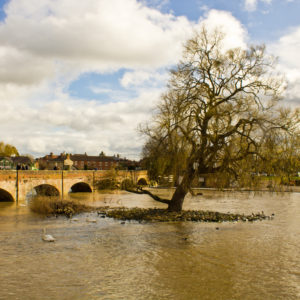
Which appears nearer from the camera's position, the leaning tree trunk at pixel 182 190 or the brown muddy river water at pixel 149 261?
the brown muddy river water at pixel 149 261

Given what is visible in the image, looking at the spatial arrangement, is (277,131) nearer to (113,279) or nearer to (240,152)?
(240,152)

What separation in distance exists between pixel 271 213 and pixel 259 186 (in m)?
8.11

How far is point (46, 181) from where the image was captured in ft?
125

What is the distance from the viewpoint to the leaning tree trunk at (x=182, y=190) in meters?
22.6

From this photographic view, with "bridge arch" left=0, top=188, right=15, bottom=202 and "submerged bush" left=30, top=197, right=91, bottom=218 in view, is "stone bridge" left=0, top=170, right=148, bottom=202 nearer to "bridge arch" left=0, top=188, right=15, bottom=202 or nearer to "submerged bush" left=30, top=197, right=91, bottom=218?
"bridge arch" left=0, top=188, right=15, bottom=202

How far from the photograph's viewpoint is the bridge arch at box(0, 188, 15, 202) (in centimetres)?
3394

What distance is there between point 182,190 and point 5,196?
18.8 metres

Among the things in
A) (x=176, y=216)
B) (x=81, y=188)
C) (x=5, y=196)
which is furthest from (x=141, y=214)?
(x=81, y=188)

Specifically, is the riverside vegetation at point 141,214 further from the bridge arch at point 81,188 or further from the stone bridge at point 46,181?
the bridge arch at point 81,188

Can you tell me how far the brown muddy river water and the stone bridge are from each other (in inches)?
478

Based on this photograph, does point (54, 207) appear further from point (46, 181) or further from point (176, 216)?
point (46, 181)

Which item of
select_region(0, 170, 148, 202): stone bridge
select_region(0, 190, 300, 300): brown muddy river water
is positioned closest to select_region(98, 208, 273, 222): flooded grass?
select_region(0, 190, 300, 300): brown muddy river water

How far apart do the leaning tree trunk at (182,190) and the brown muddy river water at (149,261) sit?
8.15 feet

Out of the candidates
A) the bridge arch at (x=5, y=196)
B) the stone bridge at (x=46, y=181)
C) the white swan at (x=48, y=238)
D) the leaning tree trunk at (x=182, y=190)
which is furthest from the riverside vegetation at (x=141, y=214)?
the white swan at (x=48, y=238)
